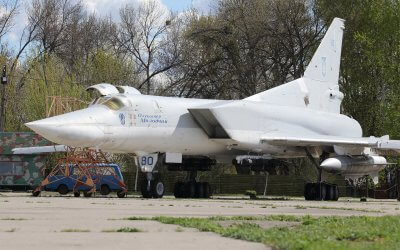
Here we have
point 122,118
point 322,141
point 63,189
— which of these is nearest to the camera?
point 122,118

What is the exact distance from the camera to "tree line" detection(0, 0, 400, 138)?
4984 centimetres

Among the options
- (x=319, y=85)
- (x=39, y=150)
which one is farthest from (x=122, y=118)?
(x=319, y=85)

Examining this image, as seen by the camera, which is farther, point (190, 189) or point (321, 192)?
point (321, 192)

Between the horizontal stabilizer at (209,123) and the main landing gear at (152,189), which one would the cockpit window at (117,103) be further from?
the horizontal stabilizer at (209,123)

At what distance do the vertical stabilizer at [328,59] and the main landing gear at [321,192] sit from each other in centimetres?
519

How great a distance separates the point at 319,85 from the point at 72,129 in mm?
13479

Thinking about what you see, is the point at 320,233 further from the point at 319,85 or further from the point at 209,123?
the point at 319,85

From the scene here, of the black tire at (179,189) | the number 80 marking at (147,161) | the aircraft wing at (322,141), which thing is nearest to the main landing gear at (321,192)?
the aircraft wing at (322,141)

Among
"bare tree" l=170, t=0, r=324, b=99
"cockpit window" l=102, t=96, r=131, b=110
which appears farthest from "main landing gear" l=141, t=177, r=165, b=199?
"bare tree" l=170, t=0, r=324, b=99

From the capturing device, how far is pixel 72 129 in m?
25.5

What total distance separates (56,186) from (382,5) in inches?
921

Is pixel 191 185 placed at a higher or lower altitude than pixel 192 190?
higher

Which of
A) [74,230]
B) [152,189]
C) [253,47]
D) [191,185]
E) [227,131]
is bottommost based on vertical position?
[74,230]

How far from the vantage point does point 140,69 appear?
2414 inches
